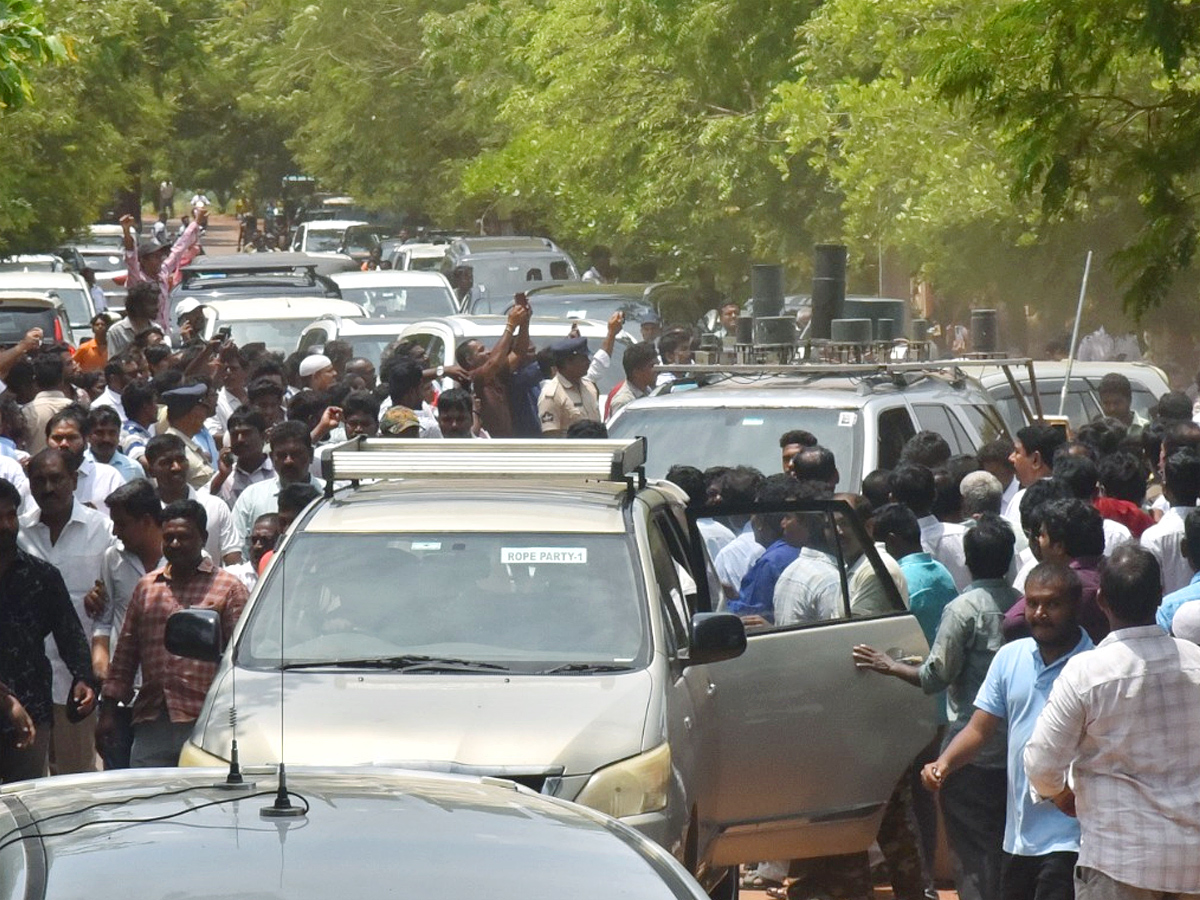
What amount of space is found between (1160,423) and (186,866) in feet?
31.7

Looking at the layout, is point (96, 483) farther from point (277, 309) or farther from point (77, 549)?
point (277, 309)

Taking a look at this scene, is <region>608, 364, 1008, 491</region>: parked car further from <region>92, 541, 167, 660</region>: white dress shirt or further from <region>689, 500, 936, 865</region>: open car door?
<region>92, 541, 167, 660</region>: white dress shirt

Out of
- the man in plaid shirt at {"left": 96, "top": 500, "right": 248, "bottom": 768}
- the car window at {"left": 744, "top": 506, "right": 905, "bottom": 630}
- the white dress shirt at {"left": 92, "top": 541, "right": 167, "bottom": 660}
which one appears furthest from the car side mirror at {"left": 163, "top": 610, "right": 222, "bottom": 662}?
the car window at {"left": 744, "top": 506, "right": 905, "bottom": 630}

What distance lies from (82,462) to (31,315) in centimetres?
1095

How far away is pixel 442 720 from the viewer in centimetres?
657

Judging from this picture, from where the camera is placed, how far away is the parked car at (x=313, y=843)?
10.9ft

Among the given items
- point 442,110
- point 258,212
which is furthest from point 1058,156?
point 258,212

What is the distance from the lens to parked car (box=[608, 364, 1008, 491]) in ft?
37.9

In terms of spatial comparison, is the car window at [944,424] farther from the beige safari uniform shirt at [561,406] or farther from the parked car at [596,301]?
the parked car at [596,301]

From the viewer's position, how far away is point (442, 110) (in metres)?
40.2

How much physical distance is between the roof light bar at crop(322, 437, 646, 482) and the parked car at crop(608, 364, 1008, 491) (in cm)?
345

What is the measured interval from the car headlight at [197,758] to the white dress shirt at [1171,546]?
4.11 metres

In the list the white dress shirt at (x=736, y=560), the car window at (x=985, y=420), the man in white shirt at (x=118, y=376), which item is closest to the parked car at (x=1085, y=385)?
the car window at (x=985, y=420)

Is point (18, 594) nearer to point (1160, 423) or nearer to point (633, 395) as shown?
point (1160, 423)
